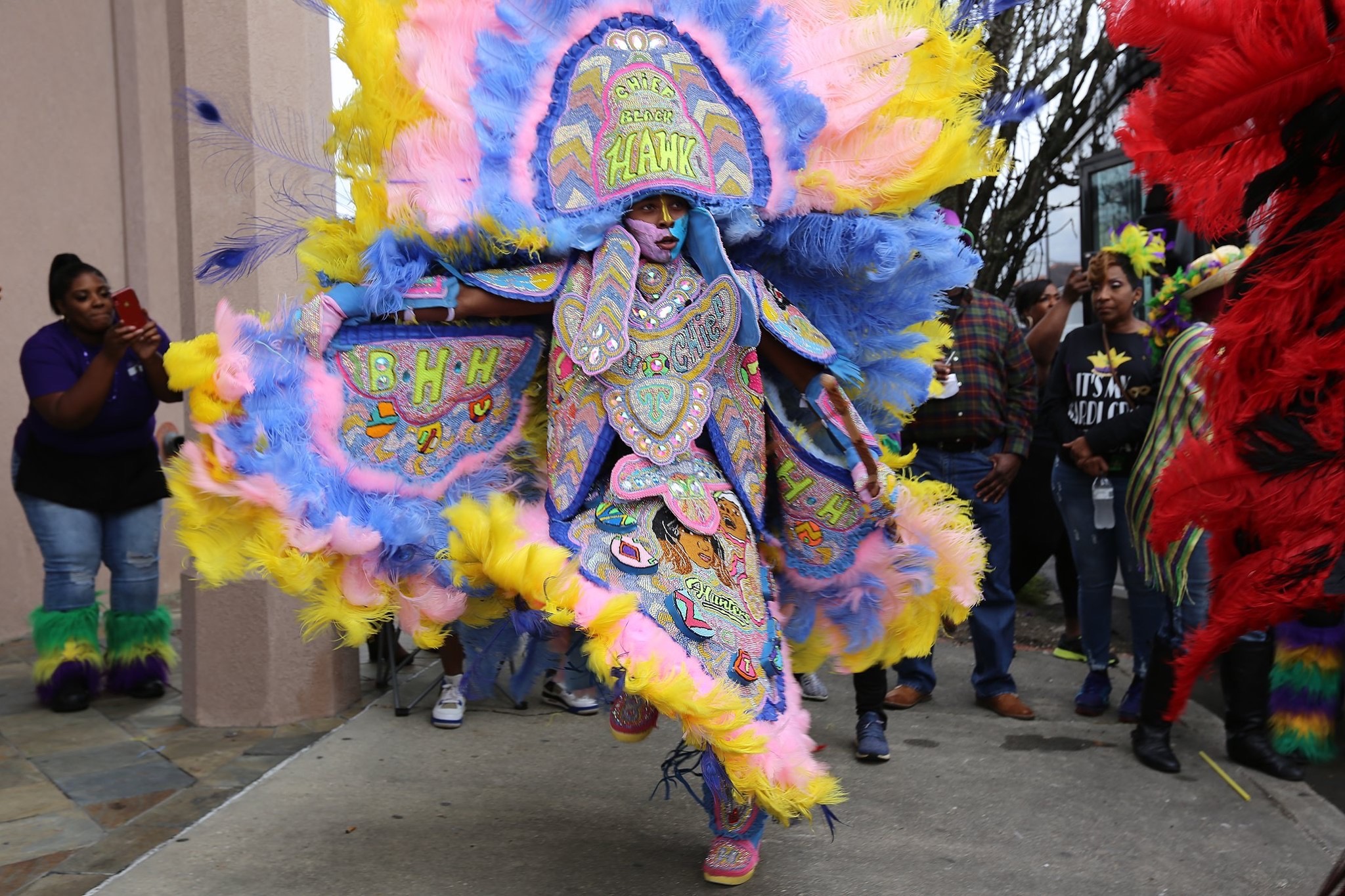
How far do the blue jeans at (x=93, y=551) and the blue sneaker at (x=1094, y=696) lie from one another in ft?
13.2

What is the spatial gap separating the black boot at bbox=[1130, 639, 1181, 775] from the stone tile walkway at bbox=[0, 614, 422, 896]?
10.3 ft

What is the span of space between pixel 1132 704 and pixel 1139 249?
1931mm

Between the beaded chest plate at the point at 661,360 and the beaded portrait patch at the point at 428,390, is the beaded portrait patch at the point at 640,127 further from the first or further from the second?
the beaded portrait patch at the point at 428,390

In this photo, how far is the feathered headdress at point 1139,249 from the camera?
4965 mm

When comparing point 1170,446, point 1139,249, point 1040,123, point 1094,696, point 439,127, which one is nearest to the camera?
point 439,127

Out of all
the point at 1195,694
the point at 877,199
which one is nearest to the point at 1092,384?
the point at 1195,694

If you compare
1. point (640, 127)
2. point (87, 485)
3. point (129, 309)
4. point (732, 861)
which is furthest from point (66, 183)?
point (732, 861)

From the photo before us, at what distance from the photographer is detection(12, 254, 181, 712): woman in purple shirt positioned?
15.5 ft

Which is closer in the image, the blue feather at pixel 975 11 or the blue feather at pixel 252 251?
the blue feather at pixel 252 251

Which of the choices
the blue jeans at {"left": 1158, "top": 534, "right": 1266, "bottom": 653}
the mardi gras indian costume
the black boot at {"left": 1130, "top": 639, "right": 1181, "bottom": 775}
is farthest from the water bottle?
the mardi gras indian costume

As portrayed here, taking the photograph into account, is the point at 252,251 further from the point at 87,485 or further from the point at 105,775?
the point at 87,485

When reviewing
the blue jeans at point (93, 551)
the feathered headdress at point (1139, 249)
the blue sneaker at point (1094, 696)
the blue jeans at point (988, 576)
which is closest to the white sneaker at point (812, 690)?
the blue jeans at point (988, 576)

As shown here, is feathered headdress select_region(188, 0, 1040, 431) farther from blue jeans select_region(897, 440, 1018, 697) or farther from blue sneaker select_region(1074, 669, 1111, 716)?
blue sneaker select_region(1074, 669, 1111, 716)

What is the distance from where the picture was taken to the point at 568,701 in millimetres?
4988
